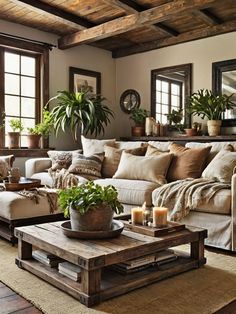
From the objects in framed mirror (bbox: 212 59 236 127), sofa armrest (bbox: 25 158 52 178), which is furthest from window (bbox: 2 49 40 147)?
framed mirror (bbox: 212 59 236 127)

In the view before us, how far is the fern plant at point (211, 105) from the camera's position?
16.0ft

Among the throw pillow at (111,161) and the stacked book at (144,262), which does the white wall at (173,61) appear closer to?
the throw pillow at (111,161)

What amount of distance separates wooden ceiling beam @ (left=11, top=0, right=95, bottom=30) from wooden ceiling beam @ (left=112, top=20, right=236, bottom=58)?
3.59ft

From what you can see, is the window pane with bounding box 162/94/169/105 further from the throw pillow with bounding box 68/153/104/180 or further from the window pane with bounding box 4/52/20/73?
the window pane with bounding box 4/52/20/73

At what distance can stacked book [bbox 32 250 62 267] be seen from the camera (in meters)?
2.26

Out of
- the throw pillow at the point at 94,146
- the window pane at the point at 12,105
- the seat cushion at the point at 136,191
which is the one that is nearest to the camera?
the seat cushion at the point at 136,191

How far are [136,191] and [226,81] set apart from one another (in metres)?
2.49

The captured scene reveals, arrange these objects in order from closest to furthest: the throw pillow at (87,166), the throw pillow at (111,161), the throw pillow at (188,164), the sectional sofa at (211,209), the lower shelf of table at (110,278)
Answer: the lower shelf of table at (110,278) → the sectional sofa at (211,209) → the throw pillow at (188,164) → the throw pillow at (87,166) → the throw pillow at (111,161)

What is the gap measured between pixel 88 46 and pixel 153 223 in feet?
14.8

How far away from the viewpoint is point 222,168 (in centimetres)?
327

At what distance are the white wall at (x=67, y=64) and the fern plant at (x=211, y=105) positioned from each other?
1.84m

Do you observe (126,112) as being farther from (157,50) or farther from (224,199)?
(224,199)

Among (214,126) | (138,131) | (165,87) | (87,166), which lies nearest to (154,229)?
(87,166)

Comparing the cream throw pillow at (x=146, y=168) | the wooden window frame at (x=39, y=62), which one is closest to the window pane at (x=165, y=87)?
the wooden window frame at (x=39, y=62)
